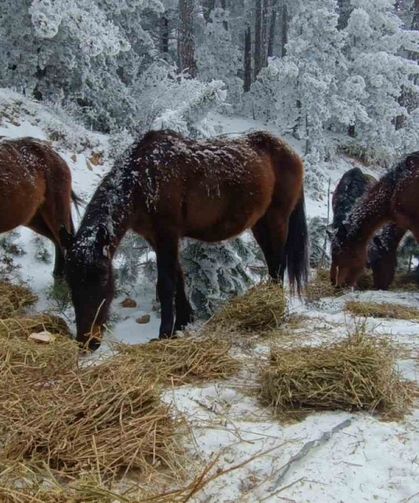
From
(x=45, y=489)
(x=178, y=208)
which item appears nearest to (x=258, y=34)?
(x=178, y=208)

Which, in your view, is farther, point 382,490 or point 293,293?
point 293,293

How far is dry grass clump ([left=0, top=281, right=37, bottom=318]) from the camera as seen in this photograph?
5.11 metres

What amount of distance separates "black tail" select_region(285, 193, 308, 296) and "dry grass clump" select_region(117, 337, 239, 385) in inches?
96.9

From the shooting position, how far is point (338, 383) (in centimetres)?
308

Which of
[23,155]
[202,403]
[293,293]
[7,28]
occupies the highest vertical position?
[7,28]

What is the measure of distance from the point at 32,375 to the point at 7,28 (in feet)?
33.1

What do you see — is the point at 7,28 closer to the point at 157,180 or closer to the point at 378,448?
the point at 157,180

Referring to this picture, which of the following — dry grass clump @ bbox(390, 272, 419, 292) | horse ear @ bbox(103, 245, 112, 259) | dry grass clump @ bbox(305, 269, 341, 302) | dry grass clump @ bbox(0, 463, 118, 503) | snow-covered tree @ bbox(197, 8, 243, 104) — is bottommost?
dry grass clump @ bbox(390, 272, 419, 292)

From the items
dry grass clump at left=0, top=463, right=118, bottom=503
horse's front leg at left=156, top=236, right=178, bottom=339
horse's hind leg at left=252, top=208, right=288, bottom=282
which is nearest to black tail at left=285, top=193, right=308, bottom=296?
horse's hind leg at left=252, top=208, right=288, bottom=282

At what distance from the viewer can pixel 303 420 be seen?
9.57 ft

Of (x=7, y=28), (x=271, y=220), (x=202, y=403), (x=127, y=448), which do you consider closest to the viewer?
(x=127, y=448)

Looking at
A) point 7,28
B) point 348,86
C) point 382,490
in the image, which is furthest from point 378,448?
point 348,86

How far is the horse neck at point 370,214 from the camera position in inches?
256

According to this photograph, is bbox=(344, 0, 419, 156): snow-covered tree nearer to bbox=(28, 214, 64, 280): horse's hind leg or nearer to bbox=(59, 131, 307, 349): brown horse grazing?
bbox=(59, 131, 307, 349): brown horse grazing
